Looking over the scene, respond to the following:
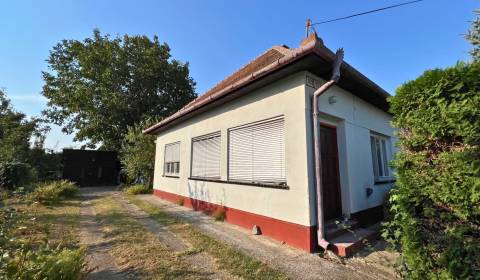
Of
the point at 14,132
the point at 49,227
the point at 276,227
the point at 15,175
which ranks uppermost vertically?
the point at 14,132

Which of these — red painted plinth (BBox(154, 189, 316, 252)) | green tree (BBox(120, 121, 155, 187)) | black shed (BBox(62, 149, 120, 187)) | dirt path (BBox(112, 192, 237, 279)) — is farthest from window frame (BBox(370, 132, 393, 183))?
black shed (BBox(62, 149, 120, 187))

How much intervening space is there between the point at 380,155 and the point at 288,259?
5206mm

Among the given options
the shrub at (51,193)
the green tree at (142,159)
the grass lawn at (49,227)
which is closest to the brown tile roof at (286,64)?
the grass lawn at (49,227)

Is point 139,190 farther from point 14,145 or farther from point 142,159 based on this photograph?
point 14,145

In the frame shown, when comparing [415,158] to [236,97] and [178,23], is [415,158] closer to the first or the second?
[236,97]

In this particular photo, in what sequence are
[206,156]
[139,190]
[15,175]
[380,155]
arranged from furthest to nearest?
[139,190] < [15,175] < [206,156] < [380,155]

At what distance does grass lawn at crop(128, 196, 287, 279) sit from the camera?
350 cm

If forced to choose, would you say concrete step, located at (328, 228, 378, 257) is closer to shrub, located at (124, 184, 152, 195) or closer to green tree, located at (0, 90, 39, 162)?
shrub, located at (124, 184, 152, 195)

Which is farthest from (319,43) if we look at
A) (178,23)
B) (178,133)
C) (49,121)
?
(49,121)

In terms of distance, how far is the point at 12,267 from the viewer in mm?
2516

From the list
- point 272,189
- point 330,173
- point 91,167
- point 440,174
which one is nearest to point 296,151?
point 272,189

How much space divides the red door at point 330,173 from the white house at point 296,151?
0.02 metres

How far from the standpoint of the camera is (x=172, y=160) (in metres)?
10.8

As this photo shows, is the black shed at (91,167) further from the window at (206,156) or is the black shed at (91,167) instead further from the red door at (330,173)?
the red door at (330,173)
